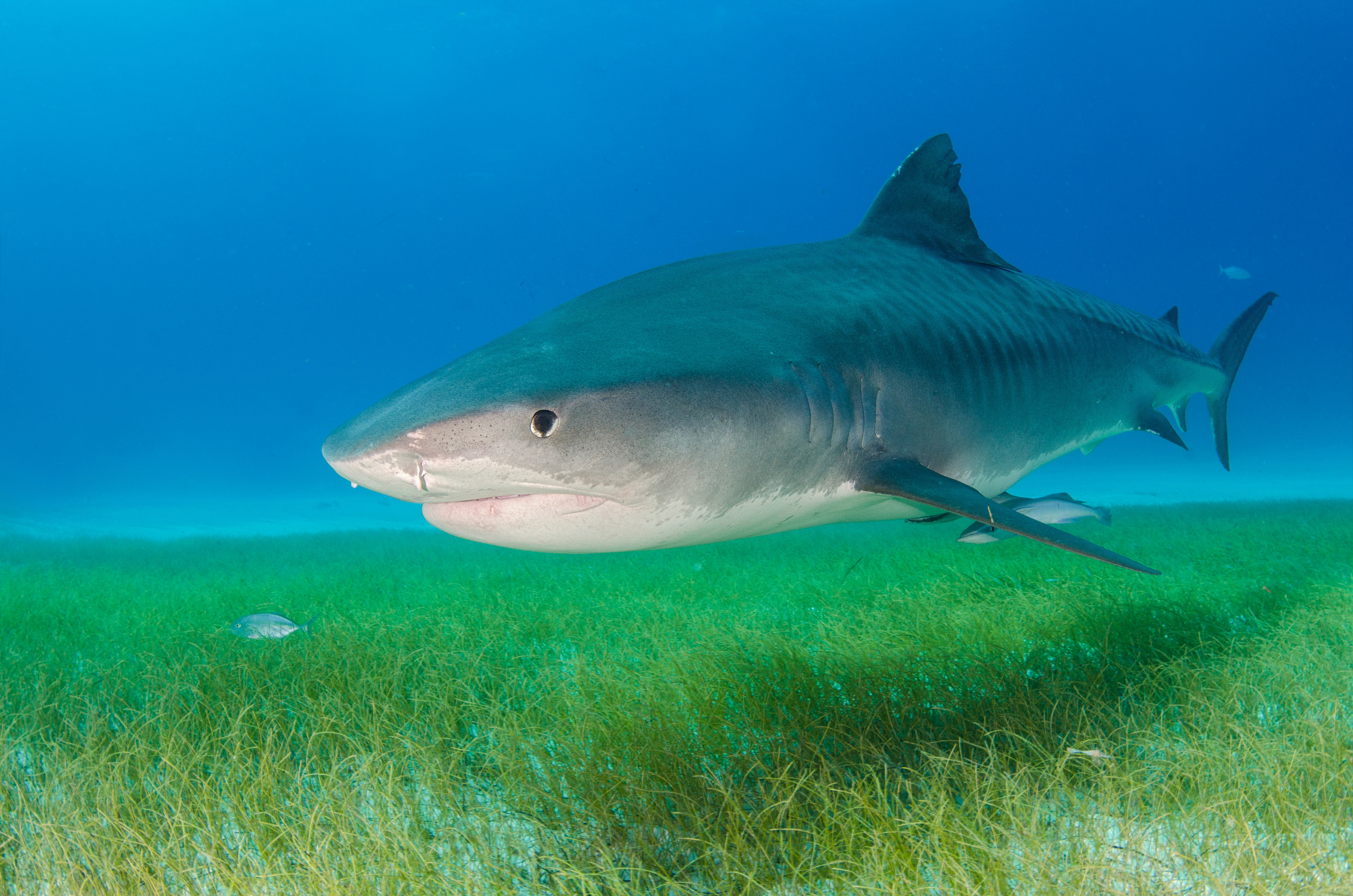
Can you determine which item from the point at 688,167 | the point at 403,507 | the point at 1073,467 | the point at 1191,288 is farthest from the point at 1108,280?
the point at 403,507

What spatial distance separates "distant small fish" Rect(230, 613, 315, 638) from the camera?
4.06m

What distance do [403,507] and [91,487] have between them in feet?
159

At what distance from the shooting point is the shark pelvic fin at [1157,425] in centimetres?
421

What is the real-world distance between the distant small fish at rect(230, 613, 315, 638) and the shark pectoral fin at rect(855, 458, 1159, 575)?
12.5ft

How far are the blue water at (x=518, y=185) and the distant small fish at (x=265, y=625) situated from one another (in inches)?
1178

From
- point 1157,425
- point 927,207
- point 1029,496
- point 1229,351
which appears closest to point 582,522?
point 927,207

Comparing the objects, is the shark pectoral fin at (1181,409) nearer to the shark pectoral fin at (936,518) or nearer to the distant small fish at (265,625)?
the shark pectoral fin at (936,518)

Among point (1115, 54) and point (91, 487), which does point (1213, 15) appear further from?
point (91, 487)

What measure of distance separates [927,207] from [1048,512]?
2.44m

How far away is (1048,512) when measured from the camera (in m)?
4.52

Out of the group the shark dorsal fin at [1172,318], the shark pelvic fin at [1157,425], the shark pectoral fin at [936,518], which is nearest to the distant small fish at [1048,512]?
the shark pelvic fin at [1157,425]

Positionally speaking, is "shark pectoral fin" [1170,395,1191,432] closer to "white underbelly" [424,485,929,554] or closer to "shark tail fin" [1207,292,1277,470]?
"shark tail fin" [1207,292,1277,470]

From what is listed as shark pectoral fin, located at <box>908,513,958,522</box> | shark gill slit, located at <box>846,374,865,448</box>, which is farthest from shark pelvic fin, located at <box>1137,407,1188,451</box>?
shark gill slit, located at <box>846,374,865,448</box>

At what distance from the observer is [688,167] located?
321 feet
